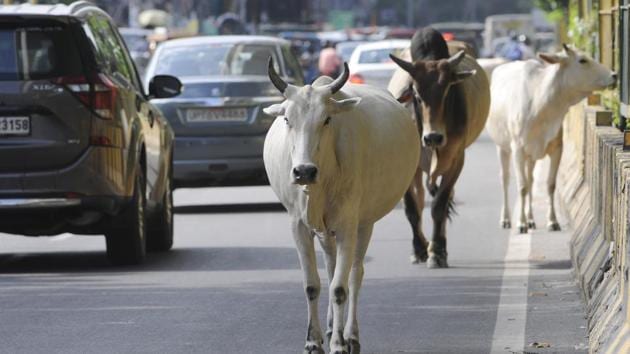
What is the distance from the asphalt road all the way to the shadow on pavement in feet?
6.33

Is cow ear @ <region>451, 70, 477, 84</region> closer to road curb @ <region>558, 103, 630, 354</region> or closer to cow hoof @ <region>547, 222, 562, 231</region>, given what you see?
road curb @ <region>558, 103, 630, 354</region>

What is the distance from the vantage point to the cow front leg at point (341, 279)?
9.97 m

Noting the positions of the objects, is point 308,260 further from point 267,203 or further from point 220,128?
point 267,203

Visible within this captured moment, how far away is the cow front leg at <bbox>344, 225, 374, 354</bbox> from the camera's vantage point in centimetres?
1019

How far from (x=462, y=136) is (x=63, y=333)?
17.7 ft

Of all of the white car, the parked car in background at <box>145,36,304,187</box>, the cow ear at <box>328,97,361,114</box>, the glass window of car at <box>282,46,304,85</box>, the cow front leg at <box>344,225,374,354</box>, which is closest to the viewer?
the cow ear at <box>328,97,361,114</box>

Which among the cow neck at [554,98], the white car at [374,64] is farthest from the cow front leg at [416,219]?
the white car at [374,64]

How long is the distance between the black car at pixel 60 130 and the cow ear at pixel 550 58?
15.6 feet

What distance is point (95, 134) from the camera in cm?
1409

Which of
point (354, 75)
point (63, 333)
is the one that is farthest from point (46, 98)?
point (354, 75)

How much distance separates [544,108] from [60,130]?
564cm

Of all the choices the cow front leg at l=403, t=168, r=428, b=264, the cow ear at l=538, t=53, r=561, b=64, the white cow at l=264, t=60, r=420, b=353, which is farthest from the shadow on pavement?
the white cow at l=264, t=60, r=420, b=353

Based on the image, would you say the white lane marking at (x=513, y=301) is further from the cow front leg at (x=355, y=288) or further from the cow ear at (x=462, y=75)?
the cow ear at (x=462, y=75)

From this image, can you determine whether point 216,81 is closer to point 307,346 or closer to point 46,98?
point 46,98
